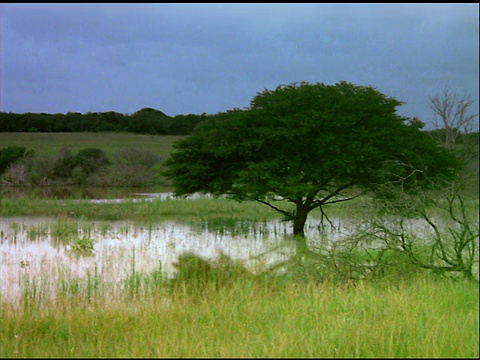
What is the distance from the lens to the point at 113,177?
2616 centimetres

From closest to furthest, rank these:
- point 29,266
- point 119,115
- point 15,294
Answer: point 15,294, point 29,266, point 119,115

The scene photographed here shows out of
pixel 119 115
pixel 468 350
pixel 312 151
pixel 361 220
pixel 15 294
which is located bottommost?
pixel 15 294

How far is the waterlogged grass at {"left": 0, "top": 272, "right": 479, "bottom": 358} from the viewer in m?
3.86

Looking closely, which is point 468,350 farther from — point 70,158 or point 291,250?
point 70,158

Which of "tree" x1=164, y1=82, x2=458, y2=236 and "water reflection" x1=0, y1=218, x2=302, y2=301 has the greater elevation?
"tree" x1=164, y1=82, x2=458, y2=236

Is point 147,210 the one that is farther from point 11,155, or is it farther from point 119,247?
point 11,155

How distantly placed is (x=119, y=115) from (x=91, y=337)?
43.6 ft

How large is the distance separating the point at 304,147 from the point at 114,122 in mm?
6789

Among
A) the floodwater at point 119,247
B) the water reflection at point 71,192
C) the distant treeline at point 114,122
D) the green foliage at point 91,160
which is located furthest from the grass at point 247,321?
the green foliage at point 91,160

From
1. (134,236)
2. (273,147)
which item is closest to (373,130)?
(273,147)

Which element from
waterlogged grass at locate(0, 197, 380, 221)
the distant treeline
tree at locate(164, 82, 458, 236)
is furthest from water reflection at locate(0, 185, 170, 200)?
tree at locate(164, 82, 458, 236)

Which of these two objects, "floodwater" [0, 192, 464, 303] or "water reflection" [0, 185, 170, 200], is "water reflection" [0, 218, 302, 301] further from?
"water reflection" [0, 185, 170, 200]

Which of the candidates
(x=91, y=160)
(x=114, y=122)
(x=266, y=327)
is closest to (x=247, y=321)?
(x=266, y=327)

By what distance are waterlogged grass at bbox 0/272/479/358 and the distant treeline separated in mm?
11512
